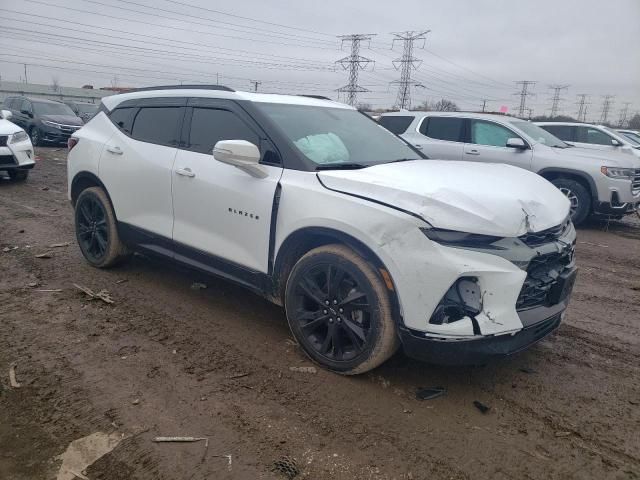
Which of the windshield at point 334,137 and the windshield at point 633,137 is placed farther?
the windshield at point 633,137

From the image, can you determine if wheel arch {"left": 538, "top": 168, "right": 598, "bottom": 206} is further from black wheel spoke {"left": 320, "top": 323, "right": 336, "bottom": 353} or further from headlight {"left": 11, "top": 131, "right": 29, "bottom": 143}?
headlight {"left": 11, "top": 131, "right": 29, "bottom": 143}

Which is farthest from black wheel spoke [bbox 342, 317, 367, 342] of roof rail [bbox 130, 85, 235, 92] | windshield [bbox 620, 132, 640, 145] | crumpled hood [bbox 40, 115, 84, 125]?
windshield [bbox 620, 132, 640, 145]

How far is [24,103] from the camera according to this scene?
1881cm

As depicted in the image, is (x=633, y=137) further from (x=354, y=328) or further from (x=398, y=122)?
(x=354, y=328)

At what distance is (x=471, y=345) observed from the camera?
108 inches

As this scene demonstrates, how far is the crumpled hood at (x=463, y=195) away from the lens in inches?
108

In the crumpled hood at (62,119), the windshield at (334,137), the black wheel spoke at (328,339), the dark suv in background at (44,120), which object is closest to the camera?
the black wheel spoke at (328,339)

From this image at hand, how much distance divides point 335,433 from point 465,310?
0.97m

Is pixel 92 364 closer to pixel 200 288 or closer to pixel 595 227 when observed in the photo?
pixel 200 288

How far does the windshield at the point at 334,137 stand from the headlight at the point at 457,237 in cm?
96

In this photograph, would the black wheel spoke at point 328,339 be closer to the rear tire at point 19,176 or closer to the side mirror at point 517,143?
the side mirror at point 517,143

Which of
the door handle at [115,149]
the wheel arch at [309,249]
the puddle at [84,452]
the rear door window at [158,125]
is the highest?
the rear door window at [158,125]

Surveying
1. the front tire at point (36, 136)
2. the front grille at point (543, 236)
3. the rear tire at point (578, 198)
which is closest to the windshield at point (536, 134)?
the rear tire at point (578, 198)

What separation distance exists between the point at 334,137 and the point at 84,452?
2.62m
